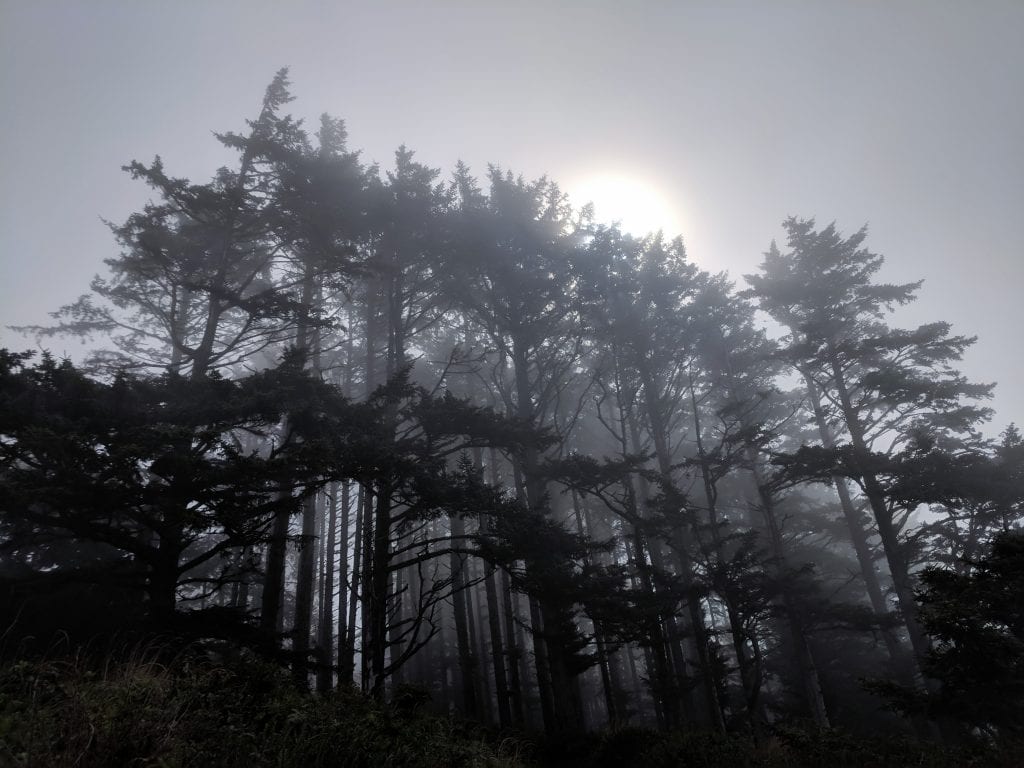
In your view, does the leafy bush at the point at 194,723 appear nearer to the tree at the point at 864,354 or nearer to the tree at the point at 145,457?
the tree at the point at 145,457

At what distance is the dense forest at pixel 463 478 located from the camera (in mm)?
8117

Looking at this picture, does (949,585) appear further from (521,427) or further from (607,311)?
(607,311)

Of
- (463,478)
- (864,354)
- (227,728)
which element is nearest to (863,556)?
(864,354)

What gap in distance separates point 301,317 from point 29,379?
17.2ft

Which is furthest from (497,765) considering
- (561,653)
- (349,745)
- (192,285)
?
(192,285)

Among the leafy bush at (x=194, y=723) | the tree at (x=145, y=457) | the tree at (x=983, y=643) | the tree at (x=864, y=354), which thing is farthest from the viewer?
the tree at (x=864, y=354)

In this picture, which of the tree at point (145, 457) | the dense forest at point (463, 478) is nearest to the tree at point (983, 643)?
the dense forest at point (463, 478)

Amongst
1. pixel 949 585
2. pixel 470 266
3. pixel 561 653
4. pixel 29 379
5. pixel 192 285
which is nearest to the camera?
pixel 949 585

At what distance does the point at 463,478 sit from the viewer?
10812 millimetres

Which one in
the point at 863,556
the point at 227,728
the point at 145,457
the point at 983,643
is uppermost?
the point at 145,457

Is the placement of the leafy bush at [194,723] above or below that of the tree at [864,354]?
below

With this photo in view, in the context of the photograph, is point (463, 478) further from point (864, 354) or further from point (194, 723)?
point (864, 354)

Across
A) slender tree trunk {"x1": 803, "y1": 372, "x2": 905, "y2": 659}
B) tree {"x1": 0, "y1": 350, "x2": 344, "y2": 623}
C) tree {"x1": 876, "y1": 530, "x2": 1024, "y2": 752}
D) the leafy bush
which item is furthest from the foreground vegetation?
slender tree trunk {"x1": 803, "y1": 372, "x2": 905, "y2": 659}

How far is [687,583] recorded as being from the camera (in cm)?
1547
